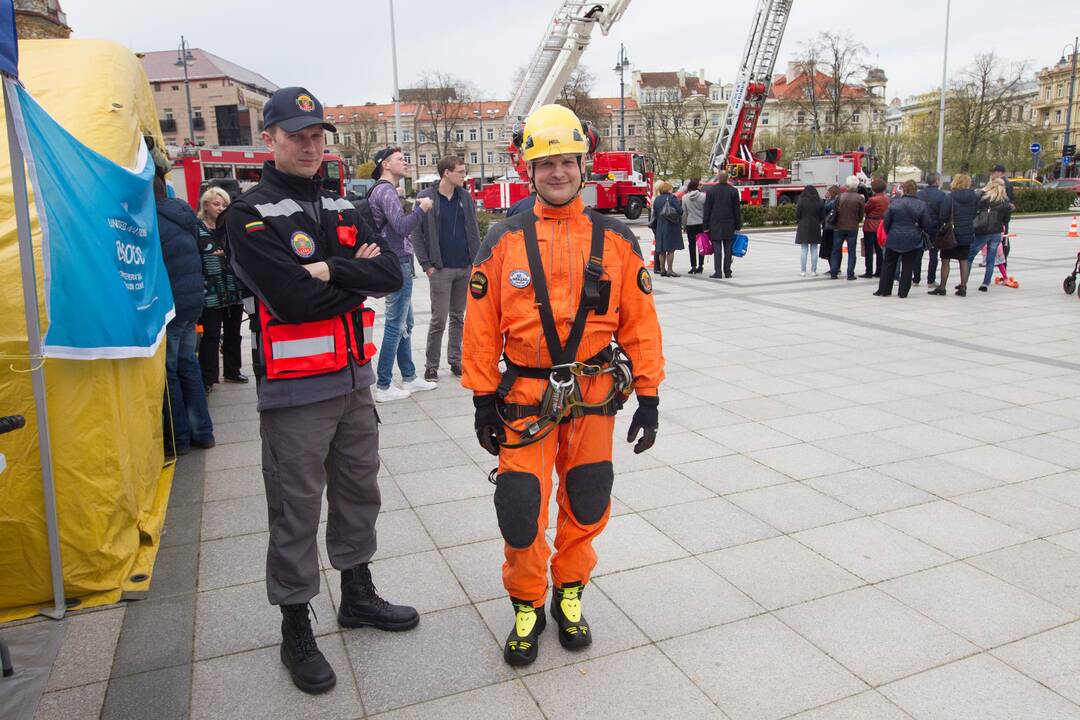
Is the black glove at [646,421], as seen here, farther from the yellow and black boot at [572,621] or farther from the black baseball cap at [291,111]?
the black baseball cap at [291,111]

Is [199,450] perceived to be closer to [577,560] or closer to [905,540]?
[577,560]

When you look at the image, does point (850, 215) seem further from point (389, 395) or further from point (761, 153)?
point (761, 153)

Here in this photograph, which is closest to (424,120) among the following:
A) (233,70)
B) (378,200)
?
(233,70)

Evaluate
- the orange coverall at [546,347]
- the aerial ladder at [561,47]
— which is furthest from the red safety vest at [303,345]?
the aerial ladder at [561,47]

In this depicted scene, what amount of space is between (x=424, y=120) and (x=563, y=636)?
84.0 m

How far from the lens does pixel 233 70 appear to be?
78.8 m

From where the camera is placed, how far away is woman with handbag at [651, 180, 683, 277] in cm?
1327

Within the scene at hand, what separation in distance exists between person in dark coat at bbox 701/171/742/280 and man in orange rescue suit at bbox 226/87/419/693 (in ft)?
36.0

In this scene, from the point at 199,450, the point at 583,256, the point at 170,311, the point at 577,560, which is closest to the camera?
the point at 583,256

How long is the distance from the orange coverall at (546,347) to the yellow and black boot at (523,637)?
45 mm

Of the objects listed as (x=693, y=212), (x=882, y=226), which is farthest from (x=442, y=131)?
(x=882, y=226)

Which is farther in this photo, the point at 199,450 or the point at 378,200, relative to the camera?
the point at 378,200

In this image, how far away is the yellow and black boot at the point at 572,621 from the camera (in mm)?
2939

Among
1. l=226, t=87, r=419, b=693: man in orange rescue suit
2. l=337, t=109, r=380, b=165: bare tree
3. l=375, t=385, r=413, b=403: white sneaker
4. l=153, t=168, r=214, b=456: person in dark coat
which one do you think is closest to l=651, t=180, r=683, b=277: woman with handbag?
l=375, t=385, r=413, b=403: white sneaker
